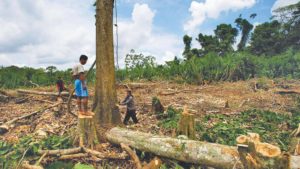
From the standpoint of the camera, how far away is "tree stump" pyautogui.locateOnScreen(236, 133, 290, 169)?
363 cm

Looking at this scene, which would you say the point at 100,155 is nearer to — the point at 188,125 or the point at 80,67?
the point at 188,125

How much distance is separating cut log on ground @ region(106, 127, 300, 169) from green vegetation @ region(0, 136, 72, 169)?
102cm

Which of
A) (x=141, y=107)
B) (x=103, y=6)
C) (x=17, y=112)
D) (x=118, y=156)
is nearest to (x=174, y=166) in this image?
(x=118, y=156)

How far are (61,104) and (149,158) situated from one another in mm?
4219

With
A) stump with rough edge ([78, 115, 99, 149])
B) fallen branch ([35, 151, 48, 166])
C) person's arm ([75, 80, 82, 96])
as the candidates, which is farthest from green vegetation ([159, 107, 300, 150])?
fallen branch ([35, 151, 48, 166])

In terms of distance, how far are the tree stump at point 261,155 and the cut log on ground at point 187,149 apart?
46 centimetres

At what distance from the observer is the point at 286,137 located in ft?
22.9

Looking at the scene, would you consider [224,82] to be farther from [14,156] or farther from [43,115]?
[14,156]

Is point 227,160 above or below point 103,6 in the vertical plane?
below

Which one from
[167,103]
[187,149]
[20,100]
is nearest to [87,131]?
[187,149]

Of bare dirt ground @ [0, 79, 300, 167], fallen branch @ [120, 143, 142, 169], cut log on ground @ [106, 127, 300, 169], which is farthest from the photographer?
bare dirt ground @ [0, 79, 300, 167]

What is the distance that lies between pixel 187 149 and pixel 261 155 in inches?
60.6

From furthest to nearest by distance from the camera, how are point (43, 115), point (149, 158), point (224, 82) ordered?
point (224, 82)
point (43, 115)
point (149, 158)

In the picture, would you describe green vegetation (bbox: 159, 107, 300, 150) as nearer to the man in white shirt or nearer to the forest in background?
the man in white shirt
